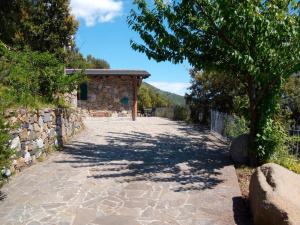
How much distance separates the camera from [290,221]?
189 inches

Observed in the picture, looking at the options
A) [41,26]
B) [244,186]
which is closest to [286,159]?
[244,186]

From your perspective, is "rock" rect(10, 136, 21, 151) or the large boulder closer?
the large boulder

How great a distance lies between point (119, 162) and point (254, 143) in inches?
133

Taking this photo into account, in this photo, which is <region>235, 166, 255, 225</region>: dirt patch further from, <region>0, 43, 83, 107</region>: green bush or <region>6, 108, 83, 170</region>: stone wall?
<region>0, 43, 83, 107</region>: green bush

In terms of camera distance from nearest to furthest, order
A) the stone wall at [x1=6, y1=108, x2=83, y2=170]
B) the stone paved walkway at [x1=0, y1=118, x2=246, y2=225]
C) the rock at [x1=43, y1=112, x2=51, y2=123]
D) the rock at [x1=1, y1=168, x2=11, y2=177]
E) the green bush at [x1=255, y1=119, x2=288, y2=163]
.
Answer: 1. the stone paved walkway at [x1=0, y1=118, x2=246, y2=225]
2. the rock at [x1=1, y1=168, x2=11, y2=177]
3. the stone wall at [x1=6, y1=108, x2=83, y2=170]
4. the green bush at [x1=255, y1=119, x2=288, y2=163]
5. the rock at [x1=43, y1=112, x2=51, y2=123]

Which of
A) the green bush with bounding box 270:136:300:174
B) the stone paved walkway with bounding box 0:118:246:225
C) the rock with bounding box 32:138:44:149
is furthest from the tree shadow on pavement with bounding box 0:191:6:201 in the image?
the green bush with bounding box 270:136:300:174

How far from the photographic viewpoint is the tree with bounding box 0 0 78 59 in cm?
1941

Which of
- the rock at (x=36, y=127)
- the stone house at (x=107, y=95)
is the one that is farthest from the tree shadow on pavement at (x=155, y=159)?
the stone house at (x=107, y=95)

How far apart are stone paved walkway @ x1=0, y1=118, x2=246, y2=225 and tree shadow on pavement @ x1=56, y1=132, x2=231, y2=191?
0.02 meters

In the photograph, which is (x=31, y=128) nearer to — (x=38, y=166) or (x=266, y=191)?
(x=38, y=166)

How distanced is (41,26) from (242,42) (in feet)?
46.9

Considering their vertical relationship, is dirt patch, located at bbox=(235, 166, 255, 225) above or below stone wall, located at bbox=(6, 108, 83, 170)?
below

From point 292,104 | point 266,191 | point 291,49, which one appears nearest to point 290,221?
point 266,191

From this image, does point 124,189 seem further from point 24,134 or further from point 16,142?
point 24,134
